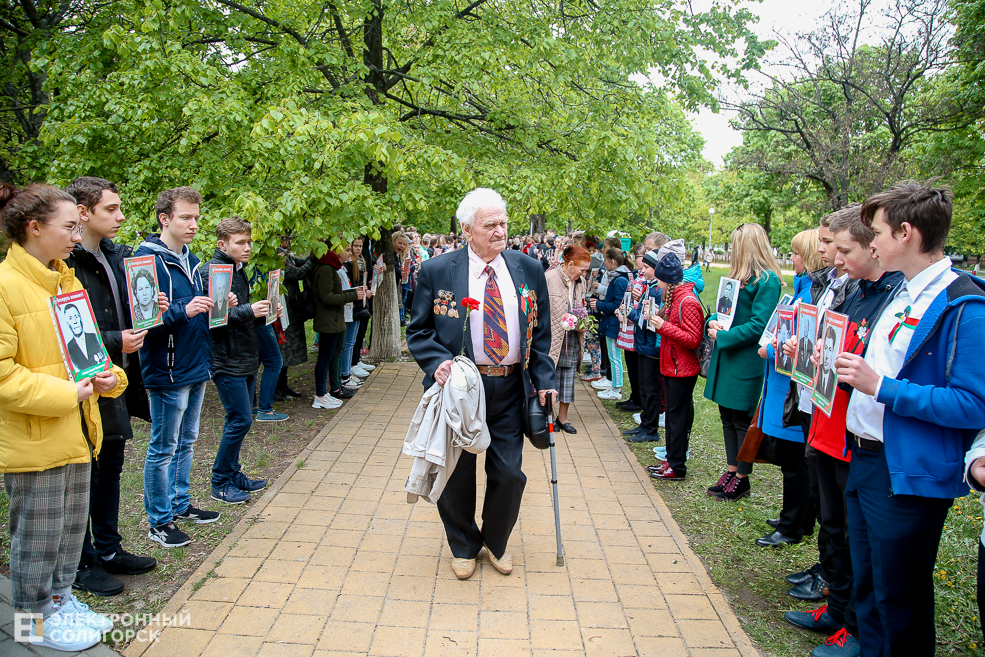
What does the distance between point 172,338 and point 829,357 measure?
3.87 meters

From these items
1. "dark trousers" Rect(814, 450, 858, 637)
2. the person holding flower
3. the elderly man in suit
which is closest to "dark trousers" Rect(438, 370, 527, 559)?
the elderly man in suit

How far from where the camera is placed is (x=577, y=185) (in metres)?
8.18

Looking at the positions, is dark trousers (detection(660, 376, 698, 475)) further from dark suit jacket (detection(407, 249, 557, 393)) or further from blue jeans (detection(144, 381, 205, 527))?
blue jeans (detection(144, 381, 205, 527))

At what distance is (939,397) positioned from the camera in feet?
8.09

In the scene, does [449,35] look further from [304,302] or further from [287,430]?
[287,430]

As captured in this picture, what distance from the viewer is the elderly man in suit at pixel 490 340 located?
379 centimetres

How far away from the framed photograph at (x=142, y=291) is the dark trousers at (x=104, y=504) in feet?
2.37

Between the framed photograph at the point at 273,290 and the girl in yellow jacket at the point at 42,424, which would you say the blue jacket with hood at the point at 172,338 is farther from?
the framed photograph at the point at 273,290

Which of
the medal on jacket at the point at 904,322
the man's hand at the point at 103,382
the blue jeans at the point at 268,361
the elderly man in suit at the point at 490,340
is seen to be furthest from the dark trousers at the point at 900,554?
the blue jeans at the point at 268,361

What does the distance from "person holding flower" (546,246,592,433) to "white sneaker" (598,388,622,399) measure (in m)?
1.78

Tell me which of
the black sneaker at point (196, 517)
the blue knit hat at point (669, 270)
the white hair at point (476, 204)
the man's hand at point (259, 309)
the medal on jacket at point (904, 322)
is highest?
the white hair at point (476, 204)

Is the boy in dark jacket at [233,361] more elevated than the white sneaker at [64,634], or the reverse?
the boy in dark jacket at [233,361]

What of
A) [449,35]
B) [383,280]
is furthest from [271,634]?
[383,280]

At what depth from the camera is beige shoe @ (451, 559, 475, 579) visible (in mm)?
3938
